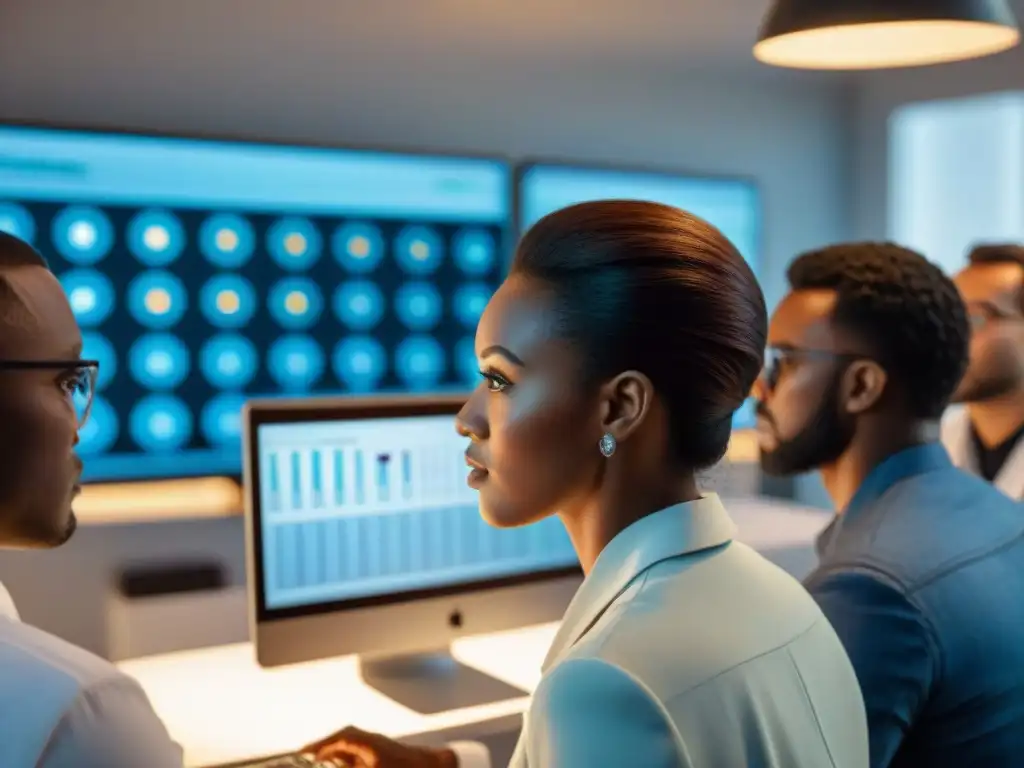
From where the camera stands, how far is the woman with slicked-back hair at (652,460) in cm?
93

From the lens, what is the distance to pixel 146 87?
8.85 ft

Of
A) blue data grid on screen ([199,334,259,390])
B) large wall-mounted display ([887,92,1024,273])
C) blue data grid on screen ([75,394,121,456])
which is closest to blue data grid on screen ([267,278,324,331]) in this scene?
blue data grid on screen ([199,334,259,390])

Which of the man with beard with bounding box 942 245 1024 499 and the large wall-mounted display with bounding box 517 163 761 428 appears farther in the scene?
Answer: the large wall-mounted display with bounding box 517 163 761 428

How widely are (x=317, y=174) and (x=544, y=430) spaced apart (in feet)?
6.42

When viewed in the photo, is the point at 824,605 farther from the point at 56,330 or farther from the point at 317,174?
the point at 317,174

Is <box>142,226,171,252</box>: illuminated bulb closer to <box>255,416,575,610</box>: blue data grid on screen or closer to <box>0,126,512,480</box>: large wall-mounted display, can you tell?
<box>0,126,512,480</box>: large wall-mounted display

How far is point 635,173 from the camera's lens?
338cm

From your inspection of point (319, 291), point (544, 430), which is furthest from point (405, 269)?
point (544, 430)

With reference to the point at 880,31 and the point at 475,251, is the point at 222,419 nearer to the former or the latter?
the point at 475,251

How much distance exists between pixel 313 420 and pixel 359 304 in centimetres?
118

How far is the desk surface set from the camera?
65.7 inches

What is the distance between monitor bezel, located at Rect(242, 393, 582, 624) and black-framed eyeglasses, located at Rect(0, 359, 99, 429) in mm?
434

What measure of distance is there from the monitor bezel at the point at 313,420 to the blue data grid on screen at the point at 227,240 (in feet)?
3.42

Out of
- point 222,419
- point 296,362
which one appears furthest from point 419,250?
point 222,419
